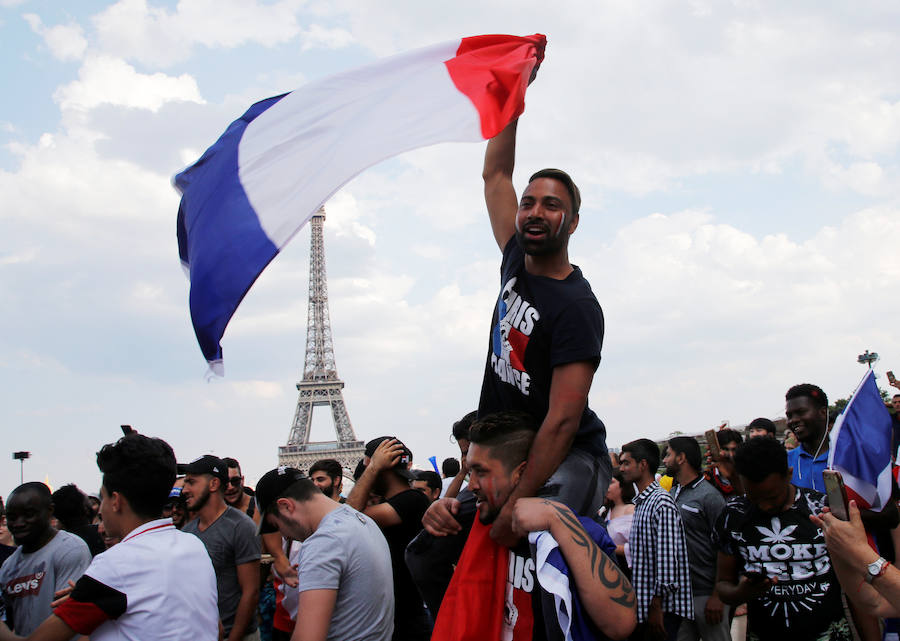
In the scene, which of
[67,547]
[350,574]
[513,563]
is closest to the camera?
[513,563]

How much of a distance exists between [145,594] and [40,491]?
3.08 meters

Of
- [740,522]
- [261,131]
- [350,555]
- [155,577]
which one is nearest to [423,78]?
[261,131]

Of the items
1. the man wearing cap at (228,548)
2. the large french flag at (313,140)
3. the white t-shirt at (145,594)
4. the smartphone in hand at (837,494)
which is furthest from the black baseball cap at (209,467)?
the smartphone in hand at (837,494)

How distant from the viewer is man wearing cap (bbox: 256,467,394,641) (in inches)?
155

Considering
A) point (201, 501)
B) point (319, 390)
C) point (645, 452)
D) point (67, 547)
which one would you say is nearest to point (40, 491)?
point (67, 547)

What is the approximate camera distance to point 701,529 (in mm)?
6949

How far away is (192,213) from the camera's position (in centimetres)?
470

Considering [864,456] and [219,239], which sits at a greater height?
[219,239]

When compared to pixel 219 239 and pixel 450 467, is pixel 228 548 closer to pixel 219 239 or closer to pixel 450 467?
pixel 219 239

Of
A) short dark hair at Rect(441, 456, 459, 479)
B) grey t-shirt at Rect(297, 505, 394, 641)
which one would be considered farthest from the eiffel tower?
grey t-shirt at Rect(297, 505, 394, 641)

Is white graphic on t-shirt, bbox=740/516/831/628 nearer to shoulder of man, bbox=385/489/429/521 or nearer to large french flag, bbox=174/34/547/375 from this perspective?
shoulder of man, bbox=385/489/429/521

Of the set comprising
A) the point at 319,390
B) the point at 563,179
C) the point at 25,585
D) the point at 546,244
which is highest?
the point at 319,390

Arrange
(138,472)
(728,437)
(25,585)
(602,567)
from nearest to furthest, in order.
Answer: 1. (602,567)
2. (138,472)
3. (25,585)
4. (728,437)

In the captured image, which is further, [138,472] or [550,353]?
[138,472]
